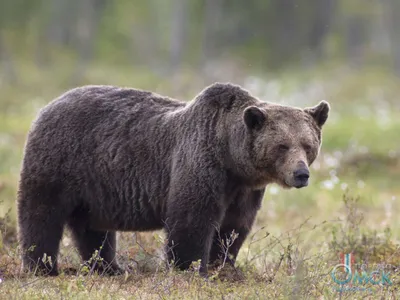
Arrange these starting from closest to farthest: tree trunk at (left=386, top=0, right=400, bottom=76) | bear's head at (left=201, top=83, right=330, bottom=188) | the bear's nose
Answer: the bear's nose, bear's head at (left=201, top=83, right=330, bottom=188), tree trunk at (left=386, top=0, right=400, bottom=76)

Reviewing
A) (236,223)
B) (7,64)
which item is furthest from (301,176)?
(7,64)

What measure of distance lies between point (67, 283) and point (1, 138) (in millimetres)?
13382

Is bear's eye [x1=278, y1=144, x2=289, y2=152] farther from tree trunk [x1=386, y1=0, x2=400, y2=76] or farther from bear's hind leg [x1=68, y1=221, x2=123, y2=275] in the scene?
tree trunk [x1=386, y1=0, x2=400, y2=76]

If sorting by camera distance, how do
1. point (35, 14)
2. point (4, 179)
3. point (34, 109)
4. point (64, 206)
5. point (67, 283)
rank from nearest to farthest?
point (67, 283) < point (64, 206) < point (4, 179) < point (34, 109) < point (35, 14)

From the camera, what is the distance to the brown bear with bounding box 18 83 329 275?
23.4 ft

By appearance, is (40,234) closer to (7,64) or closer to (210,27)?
(7,64)

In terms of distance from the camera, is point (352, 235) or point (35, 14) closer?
point (352, 235)

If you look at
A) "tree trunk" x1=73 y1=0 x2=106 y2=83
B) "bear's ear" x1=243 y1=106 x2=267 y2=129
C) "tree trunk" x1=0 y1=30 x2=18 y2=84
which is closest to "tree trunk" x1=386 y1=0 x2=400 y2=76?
"tree trunk" x1=73 y1=0 x2=106 y2=83

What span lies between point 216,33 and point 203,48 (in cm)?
128

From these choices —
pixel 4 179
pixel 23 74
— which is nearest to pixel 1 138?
pixel 4 179

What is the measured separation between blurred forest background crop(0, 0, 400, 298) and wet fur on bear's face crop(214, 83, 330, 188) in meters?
19.4

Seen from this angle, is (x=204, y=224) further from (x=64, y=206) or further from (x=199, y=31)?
(x=199, y=31)

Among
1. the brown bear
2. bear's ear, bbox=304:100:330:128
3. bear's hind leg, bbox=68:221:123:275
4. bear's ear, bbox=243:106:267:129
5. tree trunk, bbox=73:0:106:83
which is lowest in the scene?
bear's hind leg, bbox=68:221:123:275

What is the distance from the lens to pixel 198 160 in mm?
7266
